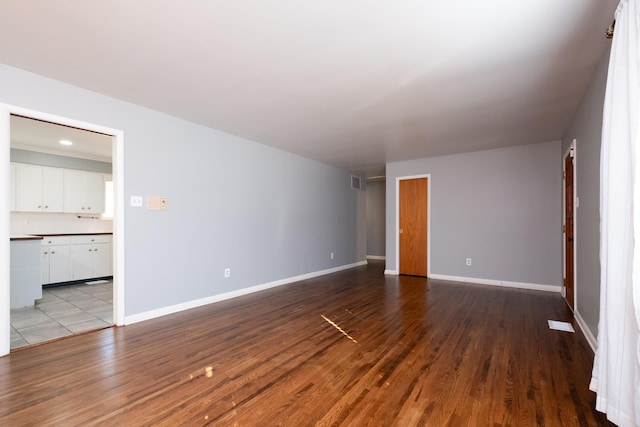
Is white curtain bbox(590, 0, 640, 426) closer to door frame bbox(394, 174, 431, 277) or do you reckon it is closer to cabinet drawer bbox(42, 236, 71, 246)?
door frame bbox(394, 174, 431, 277)

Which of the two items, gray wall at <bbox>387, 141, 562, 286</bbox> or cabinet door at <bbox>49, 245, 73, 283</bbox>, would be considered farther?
cabinet door at <bbox>49, 245, 73, 283</bbox>

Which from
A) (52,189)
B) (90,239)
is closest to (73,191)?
(52,189)

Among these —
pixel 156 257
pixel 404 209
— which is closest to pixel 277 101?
pixel 156 257

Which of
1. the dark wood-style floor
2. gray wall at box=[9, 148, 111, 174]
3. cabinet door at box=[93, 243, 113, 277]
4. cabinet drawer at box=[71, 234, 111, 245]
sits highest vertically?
gray wall at box=[9, 148, 111, 174]

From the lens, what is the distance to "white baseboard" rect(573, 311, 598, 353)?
260 cm

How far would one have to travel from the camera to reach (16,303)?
3.89 metres

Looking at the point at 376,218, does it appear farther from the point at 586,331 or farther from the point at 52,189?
the point at 52,189

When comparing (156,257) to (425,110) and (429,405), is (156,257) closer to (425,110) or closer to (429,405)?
(429,405)

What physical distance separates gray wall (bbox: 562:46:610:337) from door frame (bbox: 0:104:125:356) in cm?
456

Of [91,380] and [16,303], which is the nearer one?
[91,380]

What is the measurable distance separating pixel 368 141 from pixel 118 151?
135 inches

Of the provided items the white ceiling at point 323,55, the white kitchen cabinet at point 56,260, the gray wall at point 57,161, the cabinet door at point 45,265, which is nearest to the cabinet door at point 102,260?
the white kitchen cabinet at point 56,260

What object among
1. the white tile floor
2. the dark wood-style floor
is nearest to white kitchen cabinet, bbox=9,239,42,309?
the white tile floor

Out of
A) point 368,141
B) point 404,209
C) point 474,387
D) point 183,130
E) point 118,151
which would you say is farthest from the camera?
point 404,209
